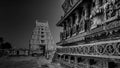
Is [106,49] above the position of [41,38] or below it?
below

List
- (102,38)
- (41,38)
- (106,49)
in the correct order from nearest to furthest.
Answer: (106,49) → (102,38) → (41,38)

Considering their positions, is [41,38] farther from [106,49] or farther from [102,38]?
[106,49]

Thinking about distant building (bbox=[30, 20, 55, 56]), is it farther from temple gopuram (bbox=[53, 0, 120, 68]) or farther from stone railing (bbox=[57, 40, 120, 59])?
stone railing (bbox=[57, 40, 120, 59])

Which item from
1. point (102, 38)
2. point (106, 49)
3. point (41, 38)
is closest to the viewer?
point (106, 49)

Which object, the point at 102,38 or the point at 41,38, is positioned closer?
the point at 102,38

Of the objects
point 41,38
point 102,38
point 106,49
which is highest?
point 41,38

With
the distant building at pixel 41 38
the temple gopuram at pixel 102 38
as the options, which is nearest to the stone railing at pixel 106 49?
the temple gopuram at pixel 102 38

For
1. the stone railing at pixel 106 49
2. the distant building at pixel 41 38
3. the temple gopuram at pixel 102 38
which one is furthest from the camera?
the distant building at pixel 41 38

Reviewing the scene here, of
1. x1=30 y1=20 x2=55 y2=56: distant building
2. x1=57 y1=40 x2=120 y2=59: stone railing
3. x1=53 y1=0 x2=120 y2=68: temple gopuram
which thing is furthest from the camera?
x1=30 y1=20 x2=55 y2=56: distant building

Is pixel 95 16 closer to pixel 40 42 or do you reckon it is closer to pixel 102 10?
pixel 102 10

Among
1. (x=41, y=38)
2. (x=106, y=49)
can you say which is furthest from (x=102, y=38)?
(x=41, y=38)

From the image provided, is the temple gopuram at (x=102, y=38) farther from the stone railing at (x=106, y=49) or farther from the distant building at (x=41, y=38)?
the distant building at (x=41, y=38)

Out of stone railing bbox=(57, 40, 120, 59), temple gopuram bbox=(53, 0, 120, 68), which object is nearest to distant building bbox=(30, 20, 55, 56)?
temple gopuram bbox=(53, 0, 120, 68)

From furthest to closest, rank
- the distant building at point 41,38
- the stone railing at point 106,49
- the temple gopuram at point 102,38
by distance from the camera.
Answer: the distant building at point 41,38 < the temple gopuram at point 102,38 < the stone railing at point 106,49
